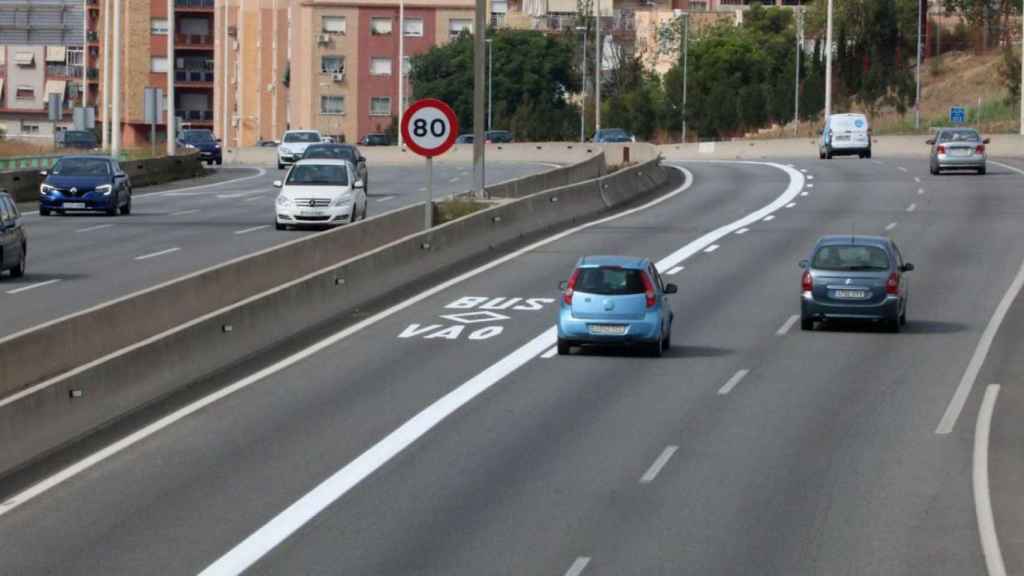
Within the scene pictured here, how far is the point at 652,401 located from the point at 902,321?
866cm

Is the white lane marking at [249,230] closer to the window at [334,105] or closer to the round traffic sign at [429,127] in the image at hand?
the round traffic sign at [429,127]

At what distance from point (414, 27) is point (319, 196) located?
11278 centimetres

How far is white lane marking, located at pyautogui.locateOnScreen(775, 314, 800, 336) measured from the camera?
30000mm

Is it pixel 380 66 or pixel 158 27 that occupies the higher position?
pixel 158 27

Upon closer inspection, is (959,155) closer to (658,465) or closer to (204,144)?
(204,144)

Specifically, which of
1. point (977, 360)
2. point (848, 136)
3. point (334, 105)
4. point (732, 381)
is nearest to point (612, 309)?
point (732, 381)

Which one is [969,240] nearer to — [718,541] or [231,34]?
[718,541]

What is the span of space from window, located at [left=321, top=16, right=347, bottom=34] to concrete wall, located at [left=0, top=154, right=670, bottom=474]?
342 ft

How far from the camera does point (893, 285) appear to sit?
29.7 metres

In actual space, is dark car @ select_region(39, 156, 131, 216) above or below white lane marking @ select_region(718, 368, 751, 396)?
above

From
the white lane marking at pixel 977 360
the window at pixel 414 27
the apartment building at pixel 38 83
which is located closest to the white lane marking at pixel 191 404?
the white lane marking at pixel 977 360

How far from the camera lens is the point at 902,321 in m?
31.0

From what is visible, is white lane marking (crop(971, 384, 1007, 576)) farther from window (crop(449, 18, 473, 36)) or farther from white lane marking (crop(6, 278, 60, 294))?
window (crop(449, 18, 473, 36))

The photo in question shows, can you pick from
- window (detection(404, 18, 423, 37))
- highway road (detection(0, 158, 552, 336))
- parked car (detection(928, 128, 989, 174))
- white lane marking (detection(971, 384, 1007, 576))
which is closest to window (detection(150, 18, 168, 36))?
window (detection(404, 18, 423, 37))
